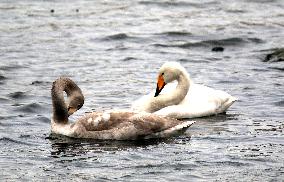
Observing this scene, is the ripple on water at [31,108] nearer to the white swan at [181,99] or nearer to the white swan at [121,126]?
the white swan at [181,99]

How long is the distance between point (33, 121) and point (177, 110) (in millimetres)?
1994

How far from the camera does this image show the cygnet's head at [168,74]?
49.2ft

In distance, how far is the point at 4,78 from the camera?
1742cm

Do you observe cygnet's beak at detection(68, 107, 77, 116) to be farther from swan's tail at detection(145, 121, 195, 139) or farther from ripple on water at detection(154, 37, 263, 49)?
ripple on water at detection(154, 37, 263, 49)

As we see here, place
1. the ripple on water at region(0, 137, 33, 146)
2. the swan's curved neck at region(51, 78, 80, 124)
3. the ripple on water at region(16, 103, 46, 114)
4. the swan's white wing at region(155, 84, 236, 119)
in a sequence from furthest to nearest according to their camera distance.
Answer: the ripple on water at region(16, 103, 46, 114)
the swan's white wing at region(155, 84, 236, 119)
the swan's curved neck at region(51, 78, 80, 124)
the ripple on water at region(0, 137, 33, 146)

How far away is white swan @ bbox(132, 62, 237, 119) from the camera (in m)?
14.6

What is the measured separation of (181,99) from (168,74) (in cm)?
44

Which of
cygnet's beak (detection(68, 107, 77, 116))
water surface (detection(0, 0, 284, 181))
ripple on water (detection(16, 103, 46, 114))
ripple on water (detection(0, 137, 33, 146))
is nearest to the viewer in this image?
water surface (detection(0, 0, 284, 181))

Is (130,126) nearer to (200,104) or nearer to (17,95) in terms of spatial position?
(200,104)

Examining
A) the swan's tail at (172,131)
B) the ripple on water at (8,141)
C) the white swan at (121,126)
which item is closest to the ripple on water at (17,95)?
the white swan at (121,126)

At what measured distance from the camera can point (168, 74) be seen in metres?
15.0

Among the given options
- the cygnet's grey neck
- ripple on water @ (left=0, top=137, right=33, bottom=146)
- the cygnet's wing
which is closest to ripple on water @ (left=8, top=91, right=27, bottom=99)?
the cygnet's grey neck

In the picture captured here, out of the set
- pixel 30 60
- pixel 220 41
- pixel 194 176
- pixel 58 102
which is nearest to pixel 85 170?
pixel 194 176

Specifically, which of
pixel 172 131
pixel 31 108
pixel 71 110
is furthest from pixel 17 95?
pixel 172 131
